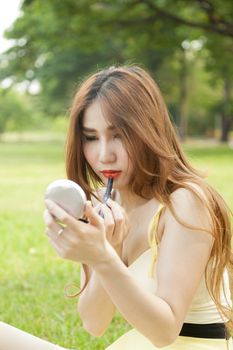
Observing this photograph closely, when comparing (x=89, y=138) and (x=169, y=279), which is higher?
(x=89, y=138)

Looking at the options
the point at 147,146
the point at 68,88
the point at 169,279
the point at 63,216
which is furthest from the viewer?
the point at 68,88

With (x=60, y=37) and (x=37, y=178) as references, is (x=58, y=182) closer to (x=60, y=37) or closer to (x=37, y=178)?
(x=37, y=178)

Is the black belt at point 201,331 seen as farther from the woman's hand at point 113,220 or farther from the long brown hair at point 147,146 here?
the woman's hand at point 113,220

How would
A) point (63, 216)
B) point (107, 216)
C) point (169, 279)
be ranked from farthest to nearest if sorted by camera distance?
1. point (169, 279)
2. point (107, 216)
3. point (63, 216)

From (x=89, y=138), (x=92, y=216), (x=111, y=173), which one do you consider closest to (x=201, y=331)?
(x=111, y=173)

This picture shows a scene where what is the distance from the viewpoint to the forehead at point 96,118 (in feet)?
6.43

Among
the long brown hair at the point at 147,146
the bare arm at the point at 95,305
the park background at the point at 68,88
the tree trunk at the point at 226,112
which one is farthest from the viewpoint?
the tree trunk at the point at 226,112

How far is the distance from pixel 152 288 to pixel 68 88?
113ft

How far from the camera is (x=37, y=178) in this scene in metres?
14.0

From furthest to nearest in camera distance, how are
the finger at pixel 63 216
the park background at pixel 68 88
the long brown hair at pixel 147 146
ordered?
the park background at pixel 68 88, the long brown hair at pixel 147 146, the finger at pixel 63 216

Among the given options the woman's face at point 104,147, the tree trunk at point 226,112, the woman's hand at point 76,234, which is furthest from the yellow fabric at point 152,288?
the tree trunk at point 226,112

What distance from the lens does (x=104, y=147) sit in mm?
1951

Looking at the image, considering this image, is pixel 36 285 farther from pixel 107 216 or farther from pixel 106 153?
pixel 107 216

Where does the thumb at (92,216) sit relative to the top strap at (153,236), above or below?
above
